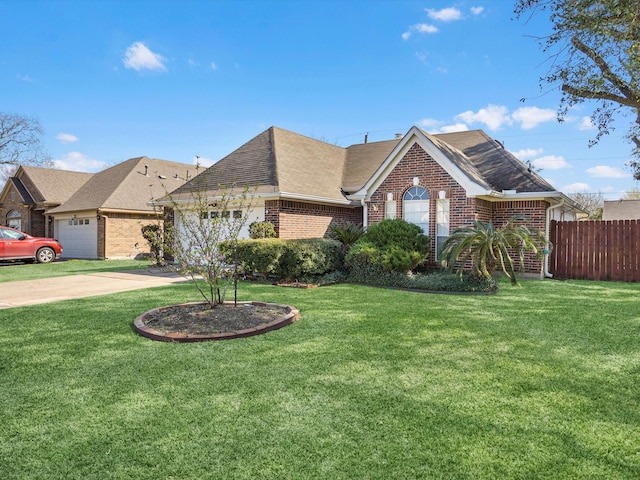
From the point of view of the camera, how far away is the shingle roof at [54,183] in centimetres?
2448

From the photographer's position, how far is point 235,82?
1825cm

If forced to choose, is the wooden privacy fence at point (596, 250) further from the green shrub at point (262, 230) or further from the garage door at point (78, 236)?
the garage door at point (78, 236)

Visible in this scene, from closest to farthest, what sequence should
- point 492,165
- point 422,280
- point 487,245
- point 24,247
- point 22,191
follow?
point 487,245 → point 422,280 → point 492,165 → point 24,247 → point 22,191

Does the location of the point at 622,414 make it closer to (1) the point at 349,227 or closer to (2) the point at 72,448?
(2) the point at 72,448

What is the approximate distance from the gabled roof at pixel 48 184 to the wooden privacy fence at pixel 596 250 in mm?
26024

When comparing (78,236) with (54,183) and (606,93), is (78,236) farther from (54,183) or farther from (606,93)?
(606,93)

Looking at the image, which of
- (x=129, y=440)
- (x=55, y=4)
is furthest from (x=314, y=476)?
(x=55, y=4)

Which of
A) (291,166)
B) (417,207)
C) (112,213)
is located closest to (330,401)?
(417,207)

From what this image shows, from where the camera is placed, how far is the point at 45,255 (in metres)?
19.4

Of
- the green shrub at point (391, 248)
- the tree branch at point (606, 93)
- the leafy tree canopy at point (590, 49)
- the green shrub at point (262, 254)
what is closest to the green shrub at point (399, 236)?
the green shrub at point (391, 248)

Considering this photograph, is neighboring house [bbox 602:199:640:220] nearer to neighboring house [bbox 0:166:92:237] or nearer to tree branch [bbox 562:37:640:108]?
tree branch [bbox 562:37:640:108]

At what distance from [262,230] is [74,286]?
5513 millimetres

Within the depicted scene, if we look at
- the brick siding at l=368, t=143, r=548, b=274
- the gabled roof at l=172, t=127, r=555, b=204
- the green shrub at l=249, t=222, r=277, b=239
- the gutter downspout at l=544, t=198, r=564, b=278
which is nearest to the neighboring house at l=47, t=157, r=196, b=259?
the gabled roof at l=172, t=127, r=555, b=204

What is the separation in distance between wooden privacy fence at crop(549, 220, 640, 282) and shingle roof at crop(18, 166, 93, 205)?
2602cm
